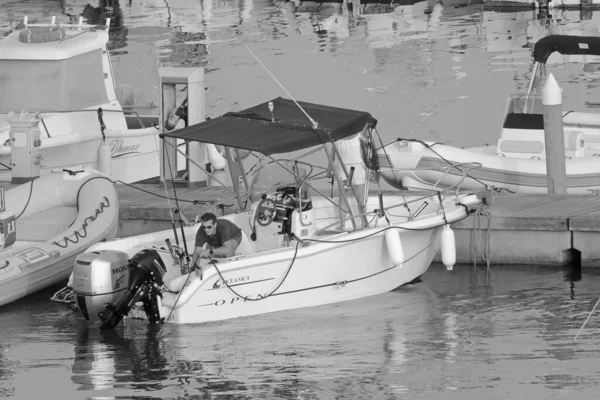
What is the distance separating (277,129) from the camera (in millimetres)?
13773

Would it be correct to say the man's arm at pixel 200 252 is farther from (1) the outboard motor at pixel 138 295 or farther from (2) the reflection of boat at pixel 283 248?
(1) the outboard motor at pixel 138 295

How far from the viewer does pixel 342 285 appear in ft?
46.1

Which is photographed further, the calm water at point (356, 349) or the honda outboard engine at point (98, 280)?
the honda outboard engine at point (98, 280)

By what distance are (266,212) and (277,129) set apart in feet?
3.32

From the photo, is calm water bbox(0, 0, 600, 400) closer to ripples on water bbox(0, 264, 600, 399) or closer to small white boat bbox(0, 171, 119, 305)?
ripples on water bbox(0, 264, 600, 399)

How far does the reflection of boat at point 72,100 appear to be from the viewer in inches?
769

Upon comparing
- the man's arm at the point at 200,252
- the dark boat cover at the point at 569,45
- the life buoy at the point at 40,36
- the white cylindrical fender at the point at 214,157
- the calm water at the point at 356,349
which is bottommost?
the calm water at the point at 356,349

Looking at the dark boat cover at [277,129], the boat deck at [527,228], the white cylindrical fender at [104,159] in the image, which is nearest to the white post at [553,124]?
the boat deck at [527,228]

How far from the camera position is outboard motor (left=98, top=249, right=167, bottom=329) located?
13.1 metres

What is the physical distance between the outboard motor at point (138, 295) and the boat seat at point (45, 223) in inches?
120

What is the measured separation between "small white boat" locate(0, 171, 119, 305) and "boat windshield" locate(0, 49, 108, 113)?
4017 millimetres

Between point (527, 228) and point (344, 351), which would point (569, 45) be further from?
point (344, 351)

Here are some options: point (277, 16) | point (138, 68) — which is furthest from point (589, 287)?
point (277, 16)

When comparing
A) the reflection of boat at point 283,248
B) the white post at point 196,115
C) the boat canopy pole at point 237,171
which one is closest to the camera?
the reflection of boat at point 283,248
